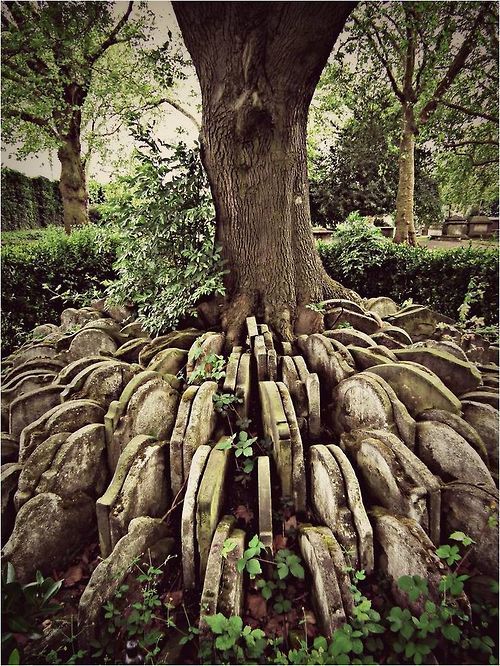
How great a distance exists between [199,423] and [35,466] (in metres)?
1.14

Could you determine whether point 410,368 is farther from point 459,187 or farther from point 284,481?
point 459,187

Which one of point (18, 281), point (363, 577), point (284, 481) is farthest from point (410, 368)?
point (18, 281)

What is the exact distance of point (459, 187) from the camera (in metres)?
13.0

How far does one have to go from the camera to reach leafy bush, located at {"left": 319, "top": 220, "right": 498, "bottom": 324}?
5625mm

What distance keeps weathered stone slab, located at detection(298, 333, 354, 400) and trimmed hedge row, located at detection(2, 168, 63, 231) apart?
14.8 m

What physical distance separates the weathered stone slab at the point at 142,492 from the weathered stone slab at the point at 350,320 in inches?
91.8

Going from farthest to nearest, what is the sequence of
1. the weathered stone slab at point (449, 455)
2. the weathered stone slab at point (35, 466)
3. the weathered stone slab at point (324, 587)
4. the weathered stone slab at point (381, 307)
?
the weathered stone slab at point (381, 307) < the weathered stone slab at point (35, 466) < the weathered stone slab at point (449, 455) < the weathered stone slab at point (324, 587)

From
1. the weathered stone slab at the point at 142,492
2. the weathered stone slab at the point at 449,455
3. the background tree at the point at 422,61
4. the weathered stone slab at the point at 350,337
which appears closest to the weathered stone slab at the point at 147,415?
the weathered stone slab at the point at 142,492

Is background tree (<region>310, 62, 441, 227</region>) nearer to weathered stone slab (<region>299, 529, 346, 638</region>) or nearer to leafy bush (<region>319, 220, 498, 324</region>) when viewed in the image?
leafy bush (<region>319, 220, 498, 324</region>)

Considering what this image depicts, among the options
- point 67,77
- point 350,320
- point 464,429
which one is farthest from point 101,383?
point 67,77

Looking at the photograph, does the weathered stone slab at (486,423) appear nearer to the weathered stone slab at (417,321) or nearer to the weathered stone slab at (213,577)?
the weathered stone slab at (213,577)

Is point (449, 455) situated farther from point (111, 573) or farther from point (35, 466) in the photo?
point (35, 466)

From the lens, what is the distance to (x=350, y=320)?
3848 mm

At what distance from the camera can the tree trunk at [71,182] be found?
10.2m
